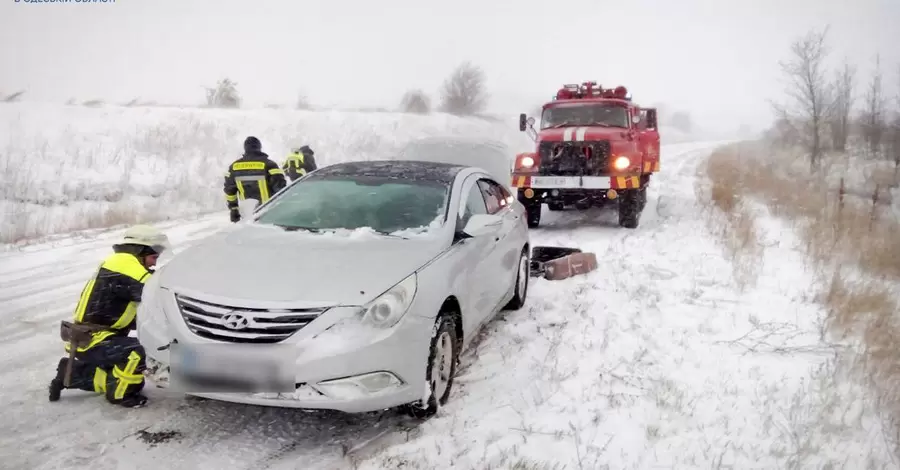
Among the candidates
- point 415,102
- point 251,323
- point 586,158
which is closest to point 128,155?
point 586,158

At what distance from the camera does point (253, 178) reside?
7.41 metres

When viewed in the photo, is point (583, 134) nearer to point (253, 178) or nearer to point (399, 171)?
point (253, 178)

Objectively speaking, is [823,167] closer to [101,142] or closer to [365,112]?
[365,112]

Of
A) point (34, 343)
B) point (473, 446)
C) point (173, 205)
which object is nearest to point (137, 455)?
point (473, 446)

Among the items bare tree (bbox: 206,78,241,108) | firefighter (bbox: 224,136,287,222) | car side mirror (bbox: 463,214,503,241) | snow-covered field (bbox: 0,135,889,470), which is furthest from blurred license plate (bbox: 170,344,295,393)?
bare tree (bbox: 206,78,241,108)

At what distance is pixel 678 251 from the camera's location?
27.0ft

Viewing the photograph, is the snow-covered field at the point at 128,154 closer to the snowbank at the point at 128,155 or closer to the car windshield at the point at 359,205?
the snowbank at the point at 128,155

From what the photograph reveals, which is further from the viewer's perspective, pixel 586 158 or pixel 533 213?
pixel 533 213

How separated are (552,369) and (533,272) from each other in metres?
2.79

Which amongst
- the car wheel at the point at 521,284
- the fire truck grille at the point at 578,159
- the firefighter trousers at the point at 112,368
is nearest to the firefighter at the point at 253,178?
the car wheel at the point at 521,284

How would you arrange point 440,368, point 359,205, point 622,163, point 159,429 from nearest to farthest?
point 159,429
point 440,368
point 359,205
point 622,163

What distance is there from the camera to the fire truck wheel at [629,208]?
399 inches

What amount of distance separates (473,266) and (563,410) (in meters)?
1.15

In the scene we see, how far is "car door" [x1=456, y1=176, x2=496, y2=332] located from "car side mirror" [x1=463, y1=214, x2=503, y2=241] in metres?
0.07
